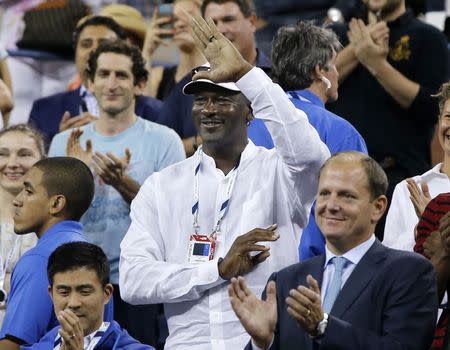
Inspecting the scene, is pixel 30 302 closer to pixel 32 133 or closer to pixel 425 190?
pixel 425 190

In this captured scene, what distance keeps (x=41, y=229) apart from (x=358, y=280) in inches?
79.7

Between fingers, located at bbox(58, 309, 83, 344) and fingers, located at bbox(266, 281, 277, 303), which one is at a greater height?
fingers, located at bbox(266, 281, 277, 303)

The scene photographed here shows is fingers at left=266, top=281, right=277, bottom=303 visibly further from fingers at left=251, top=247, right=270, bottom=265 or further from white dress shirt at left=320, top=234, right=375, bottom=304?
fingers at left=251, top=247, right=270, bottom=265

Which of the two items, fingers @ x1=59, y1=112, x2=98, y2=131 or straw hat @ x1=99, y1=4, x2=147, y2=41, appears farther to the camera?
straw hat @ x1=99, y1=4, x2=147, y2=41

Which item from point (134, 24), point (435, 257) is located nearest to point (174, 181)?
point (435, 257)

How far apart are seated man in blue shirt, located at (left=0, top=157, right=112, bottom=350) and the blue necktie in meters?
1.32

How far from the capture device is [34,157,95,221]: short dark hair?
6.95 meters

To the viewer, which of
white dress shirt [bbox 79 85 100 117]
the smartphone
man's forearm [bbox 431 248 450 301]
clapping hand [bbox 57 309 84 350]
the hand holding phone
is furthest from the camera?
the smartphone

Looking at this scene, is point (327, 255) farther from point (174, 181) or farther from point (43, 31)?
point (43, 31)

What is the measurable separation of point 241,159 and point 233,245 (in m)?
0.55

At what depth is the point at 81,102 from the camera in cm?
930

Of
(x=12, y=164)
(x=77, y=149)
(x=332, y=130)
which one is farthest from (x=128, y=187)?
(x=332, y=130)

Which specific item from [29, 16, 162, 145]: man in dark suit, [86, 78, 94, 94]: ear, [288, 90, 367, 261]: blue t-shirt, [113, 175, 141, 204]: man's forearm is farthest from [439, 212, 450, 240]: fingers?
[29, 16, 162, 145]: man in dark suit

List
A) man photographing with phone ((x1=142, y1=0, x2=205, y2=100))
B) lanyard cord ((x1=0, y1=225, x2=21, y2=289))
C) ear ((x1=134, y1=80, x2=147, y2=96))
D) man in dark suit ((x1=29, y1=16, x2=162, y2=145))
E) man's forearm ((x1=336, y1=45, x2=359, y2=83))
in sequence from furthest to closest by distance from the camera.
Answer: man photographing with phone ((x1=142, y1=0, x2=205, y2=100)), man in dark suit ((x1=29, y1=16, x2=162, y2=145)), man's forearm ((x1=336, y1=45, x2=359, y2=83)), ear ((x1=134, y1=80, x2=147, y2=96)), lanyard cord ((x1=0, y1=225, x2=21, y2=289))
